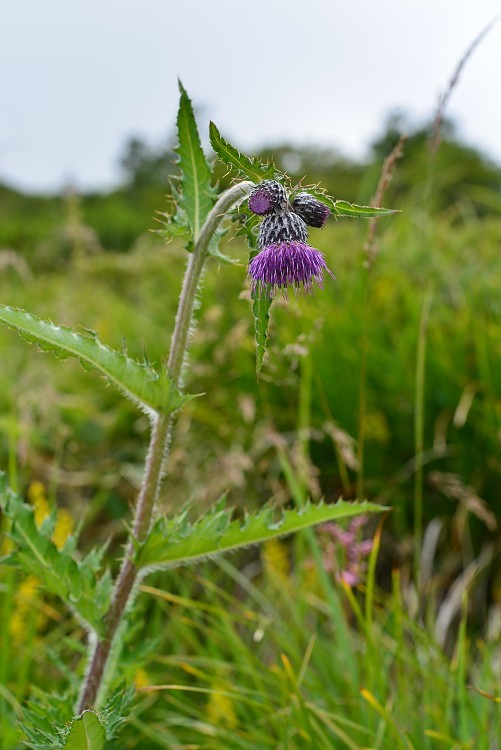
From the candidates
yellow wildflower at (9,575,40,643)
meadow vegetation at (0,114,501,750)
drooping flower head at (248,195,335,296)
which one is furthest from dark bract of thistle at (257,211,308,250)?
yellow wildflower at (9,575,40,643)

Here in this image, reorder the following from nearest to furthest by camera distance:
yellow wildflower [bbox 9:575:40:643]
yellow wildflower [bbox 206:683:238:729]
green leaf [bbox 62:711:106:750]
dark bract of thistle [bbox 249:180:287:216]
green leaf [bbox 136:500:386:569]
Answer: green leaf [bbox 62:711:106:750]
dark bract of thistle [bbox 249:180:287:216]
green leaf [bbox 136:500:386:569]
yellow wildflower [bbox 206:683:238:729]
yellow wildflower [bbox 9:575:40:643]

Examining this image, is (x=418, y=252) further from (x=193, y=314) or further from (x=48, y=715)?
(x=48, y=715)

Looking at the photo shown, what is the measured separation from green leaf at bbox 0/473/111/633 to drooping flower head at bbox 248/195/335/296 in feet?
1.80

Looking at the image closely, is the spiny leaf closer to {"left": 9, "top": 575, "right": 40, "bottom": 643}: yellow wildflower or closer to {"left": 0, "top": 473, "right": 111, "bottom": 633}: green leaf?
{"left": 0, "top": 473, "right": 111, "bottom": 633}: green leaf

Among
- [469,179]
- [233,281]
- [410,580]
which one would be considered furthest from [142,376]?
[469,179]

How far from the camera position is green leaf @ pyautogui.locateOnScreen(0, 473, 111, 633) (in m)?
1.19

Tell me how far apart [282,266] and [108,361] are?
30cm

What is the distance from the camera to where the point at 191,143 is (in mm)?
1175

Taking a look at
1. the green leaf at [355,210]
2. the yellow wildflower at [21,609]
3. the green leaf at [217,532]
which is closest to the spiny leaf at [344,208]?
the green leaf at [355,210]

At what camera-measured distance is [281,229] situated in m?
1.05

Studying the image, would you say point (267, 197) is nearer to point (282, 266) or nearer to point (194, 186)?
point (282, 266)

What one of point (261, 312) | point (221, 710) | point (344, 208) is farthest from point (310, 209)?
point (221, 710)

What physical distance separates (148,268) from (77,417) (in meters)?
2.49

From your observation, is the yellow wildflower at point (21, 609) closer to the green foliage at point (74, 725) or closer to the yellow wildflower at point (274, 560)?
the yellow wildflower at point (274, 560)
